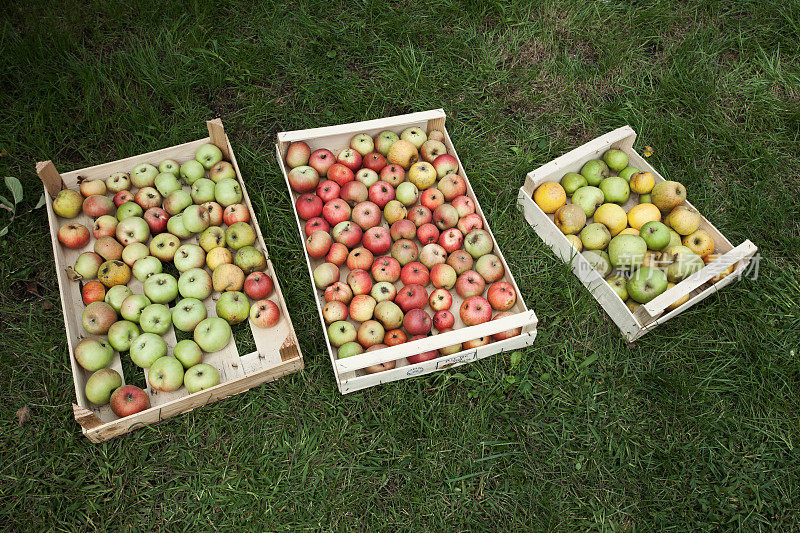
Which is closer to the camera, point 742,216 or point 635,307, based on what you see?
point 635,307

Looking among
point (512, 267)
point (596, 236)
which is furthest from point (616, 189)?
point (512, 267)

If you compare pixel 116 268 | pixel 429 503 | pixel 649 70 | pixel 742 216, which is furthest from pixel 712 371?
pixel 116 268

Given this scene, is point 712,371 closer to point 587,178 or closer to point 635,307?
point 635,307

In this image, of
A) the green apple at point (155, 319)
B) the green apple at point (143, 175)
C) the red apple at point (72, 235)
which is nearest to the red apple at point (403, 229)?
the green apple at point (155, 319)

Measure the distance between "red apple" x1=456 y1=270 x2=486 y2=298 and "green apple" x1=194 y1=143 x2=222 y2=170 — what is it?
6.59ft

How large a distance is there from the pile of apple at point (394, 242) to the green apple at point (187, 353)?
80 cm

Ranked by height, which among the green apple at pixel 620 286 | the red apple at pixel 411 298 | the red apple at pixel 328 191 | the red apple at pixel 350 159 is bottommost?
the green apple at pixel 620 286

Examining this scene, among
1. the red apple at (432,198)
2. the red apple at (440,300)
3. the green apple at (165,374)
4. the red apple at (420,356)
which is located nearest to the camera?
the green apple at (165,374)

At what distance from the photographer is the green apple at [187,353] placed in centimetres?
340

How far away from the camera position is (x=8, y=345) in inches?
143

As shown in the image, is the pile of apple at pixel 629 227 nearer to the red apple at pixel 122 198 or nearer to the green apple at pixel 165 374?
the green apple at pixel 165 374

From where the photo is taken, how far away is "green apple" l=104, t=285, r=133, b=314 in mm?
3578

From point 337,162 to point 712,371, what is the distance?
295 cm

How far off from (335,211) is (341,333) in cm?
90
